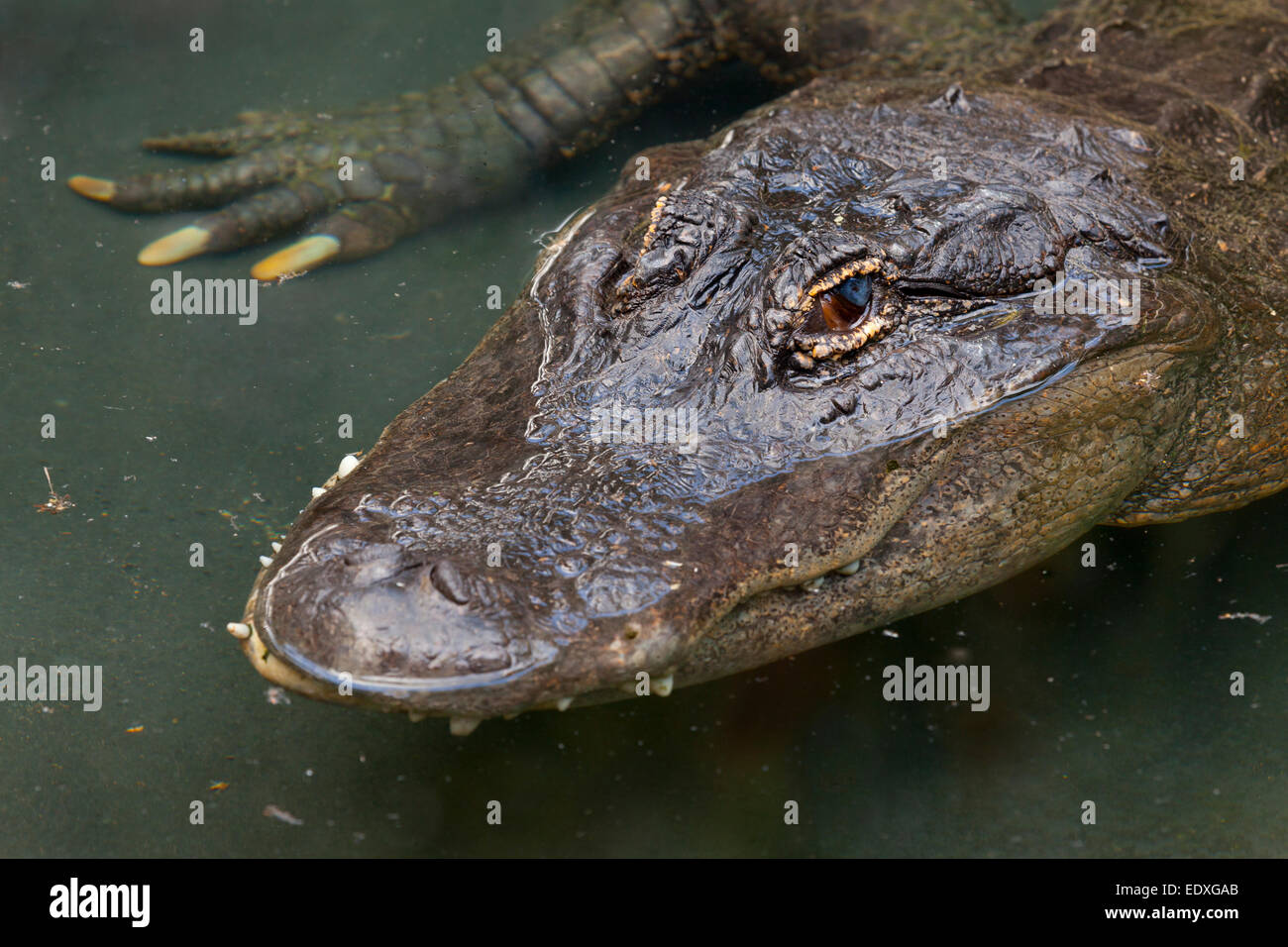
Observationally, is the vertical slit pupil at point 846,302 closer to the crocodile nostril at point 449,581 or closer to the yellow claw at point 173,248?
the crocodile nostril at point 449,581

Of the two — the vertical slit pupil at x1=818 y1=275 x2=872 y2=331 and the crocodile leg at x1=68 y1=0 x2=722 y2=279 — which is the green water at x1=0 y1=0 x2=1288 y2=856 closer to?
the crocodile leg at x1=68 y1=0 x2=722 y2=279

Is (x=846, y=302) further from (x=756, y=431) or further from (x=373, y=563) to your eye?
(x=373, y=563)

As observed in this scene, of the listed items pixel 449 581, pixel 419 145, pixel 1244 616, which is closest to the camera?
pixel 449 581

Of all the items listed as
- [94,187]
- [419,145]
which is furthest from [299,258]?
[94,187]

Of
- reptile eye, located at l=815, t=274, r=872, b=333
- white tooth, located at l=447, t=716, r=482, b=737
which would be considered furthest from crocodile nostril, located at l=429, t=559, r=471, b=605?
reptile eye, located at l=815, t=274, r=872, b=333

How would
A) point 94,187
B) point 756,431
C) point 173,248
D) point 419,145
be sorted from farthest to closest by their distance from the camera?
point 419,145, point 94,187, point 173,248, point 756,431

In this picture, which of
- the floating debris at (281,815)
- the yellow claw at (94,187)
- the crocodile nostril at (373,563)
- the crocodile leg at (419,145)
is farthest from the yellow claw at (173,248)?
the crocodile nostril at (373,563)
